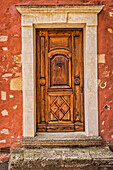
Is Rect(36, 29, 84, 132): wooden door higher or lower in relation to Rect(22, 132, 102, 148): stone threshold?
higher

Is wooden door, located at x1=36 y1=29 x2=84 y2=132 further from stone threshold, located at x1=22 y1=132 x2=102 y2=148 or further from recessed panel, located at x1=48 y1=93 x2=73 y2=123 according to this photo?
stone threshold, located at x1=22 y1=132 x2=102 y2=148

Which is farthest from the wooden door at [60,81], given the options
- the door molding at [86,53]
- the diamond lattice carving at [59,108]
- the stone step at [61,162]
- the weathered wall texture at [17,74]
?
the stone step at [61,162]

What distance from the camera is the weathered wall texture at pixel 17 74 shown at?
10.1ft

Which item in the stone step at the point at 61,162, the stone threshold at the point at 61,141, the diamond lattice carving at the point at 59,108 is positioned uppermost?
the diamond lattice carving at the point at 59,108

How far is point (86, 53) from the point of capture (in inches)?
121

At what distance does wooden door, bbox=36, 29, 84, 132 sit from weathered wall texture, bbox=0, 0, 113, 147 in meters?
0.40

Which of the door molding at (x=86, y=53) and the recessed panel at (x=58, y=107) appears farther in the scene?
the recessed panel at (x=58, y=107)

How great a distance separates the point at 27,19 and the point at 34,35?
0.32m

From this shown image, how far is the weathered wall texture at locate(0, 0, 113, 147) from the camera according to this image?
3.07 meters

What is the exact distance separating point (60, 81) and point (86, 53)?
0.76m

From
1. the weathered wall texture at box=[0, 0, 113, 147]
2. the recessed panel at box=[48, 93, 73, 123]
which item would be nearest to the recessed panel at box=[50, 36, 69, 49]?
the weathered wall texture at box=[0, 0, 113, 147]

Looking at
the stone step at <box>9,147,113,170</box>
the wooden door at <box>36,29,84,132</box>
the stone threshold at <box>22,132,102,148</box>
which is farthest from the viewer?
the wooden door at <box>36,29,84,132</box>

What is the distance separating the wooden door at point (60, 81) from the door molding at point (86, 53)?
196 mm

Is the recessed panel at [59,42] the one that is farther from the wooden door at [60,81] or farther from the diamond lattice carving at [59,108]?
the diamond lattice carving at [59,108]
